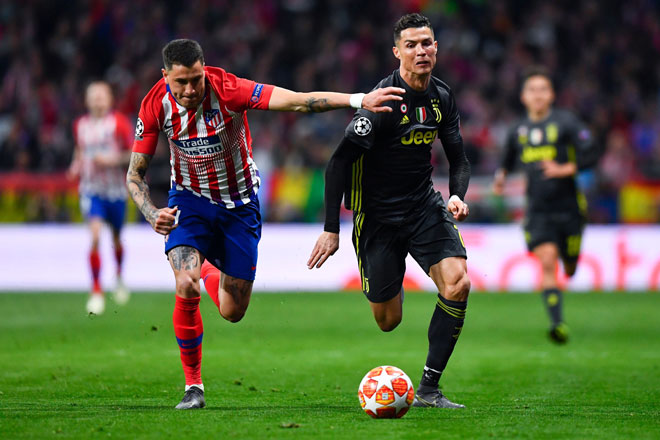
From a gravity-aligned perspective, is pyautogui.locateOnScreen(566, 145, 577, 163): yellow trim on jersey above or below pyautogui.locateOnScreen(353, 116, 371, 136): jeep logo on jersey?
above

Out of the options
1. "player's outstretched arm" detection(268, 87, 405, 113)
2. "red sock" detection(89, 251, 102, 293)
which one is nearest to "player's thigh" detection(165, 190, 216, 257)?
"player's outstretched arm" detection(268, 87, 405, 113)

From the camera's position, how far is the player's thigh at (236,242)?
682 cm

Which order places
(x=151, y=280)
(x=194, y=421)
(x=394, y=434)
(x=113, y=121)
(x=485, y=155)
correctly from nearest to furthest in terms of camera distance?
(x=394, y=434)
(x=194, y=421)
(x=113, y=121)
(x=151, y=280)
(x=485, y=155)

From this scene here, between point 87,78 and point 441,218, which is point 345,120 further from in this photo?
point 441,218

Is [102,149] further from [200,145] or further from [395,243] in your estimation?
[395,243]

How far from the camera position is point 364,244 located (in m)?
7.01

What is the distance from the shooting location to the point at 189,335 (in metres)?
6.36

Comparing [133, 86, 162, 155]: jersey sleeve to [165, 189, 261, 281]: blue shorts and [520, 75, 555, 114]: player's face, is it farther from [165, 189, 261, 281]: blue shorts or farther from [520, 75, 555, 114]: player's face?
[520, 75, 555, 114]: player's face

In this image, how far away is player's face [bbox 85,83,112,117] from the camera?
1302cm

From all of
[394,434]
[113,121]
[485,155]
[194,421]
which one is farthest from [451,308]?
[485,155]

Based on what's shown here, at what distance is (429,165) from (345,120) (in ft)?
39.6

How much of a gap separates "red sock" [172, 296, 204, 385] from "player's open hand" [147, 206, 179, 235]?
48 cm

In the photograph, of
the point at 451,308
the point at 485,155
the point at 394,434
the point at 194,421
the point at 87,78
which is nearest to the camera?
the point at 394,434

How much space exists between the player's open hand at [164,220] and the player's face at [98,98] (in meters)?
7.28
